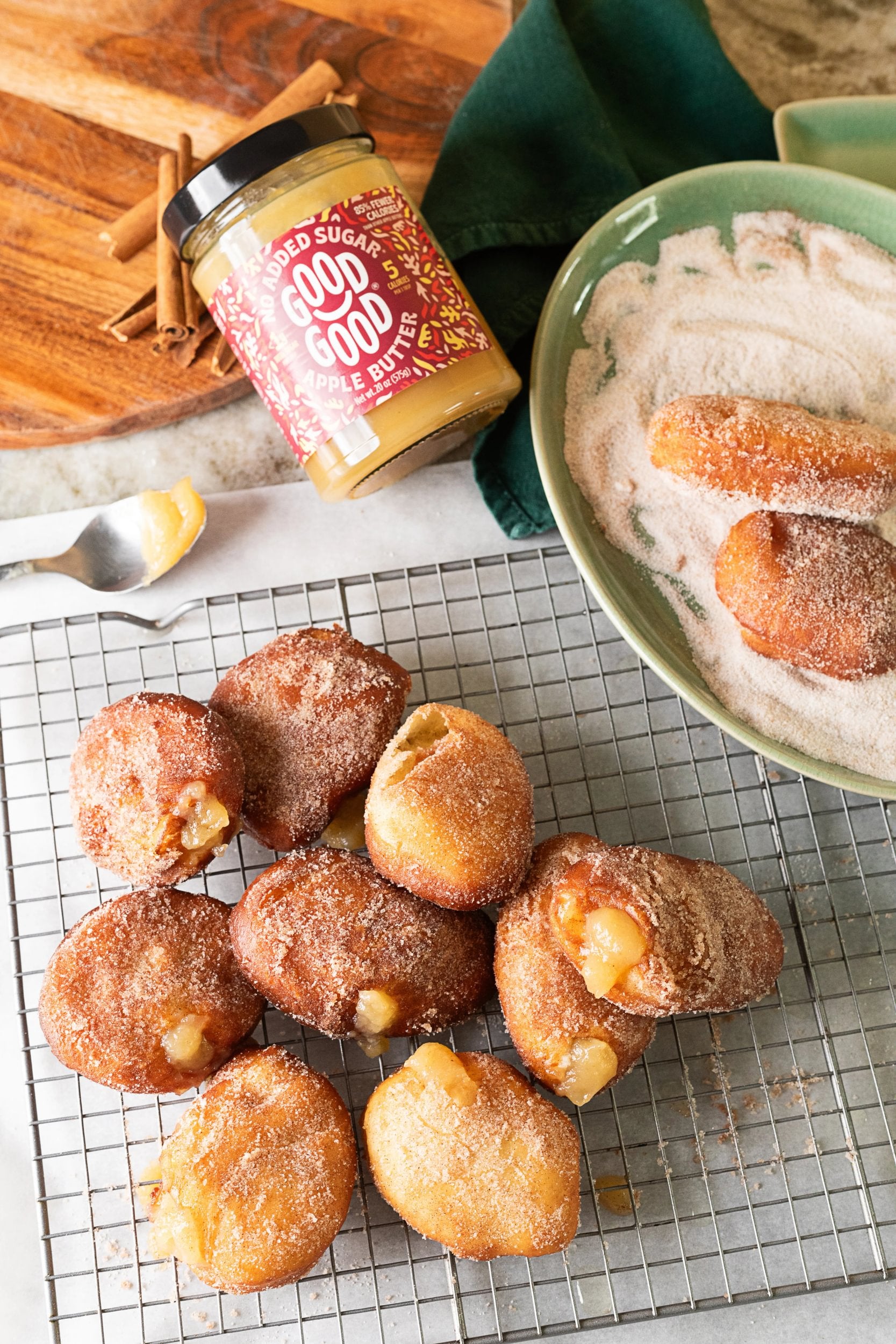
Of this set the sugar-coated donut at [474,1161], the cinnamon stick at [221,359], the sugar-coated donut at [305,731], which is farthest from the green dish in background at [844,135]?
the sugar-coated donut at [474,1161]

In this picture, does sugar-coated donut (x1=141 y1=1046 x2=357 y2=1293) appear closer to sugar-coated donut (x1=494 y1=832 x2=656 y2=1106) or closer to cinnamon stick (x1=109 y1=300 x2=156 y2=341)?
sugar-coated donut (x1=494 y1=832 x2=656 y2=1106)

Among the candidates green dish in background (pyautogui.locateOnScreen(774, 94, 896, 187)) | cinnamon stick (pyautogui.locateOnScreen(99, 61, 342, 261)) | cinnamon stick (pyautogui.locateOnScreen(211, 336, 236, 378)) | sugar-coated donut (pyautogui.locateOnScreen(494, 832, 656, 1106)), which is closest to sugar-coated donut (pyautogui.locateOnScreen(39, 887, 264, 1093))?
sugar-coated donut (pyautogui.locateOnScreen(494, 832, 656, 1106))

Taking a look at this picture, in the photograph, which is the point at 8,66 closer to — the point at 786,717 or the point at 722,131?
the point at 722,131

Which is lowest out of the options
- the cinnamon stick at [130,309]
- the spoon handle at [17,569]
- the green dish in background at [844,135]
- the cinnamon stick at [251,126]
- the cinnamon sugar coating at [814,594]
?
the cinnamon sugar coating at [814,594]

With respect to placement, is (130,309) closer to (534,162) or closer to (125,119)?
(125,119)

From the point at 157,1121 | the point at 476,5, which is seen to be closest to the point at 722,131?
the point at 476,5

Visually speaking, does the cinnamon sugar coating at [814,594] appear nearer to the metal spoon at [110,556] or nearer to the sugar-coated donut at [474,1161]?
the sugar-coated donut at [474,1161]

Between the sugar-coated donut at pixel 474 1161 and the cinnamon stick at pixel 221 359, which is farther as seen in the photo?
the cinnamon stick at pixel 221 359
